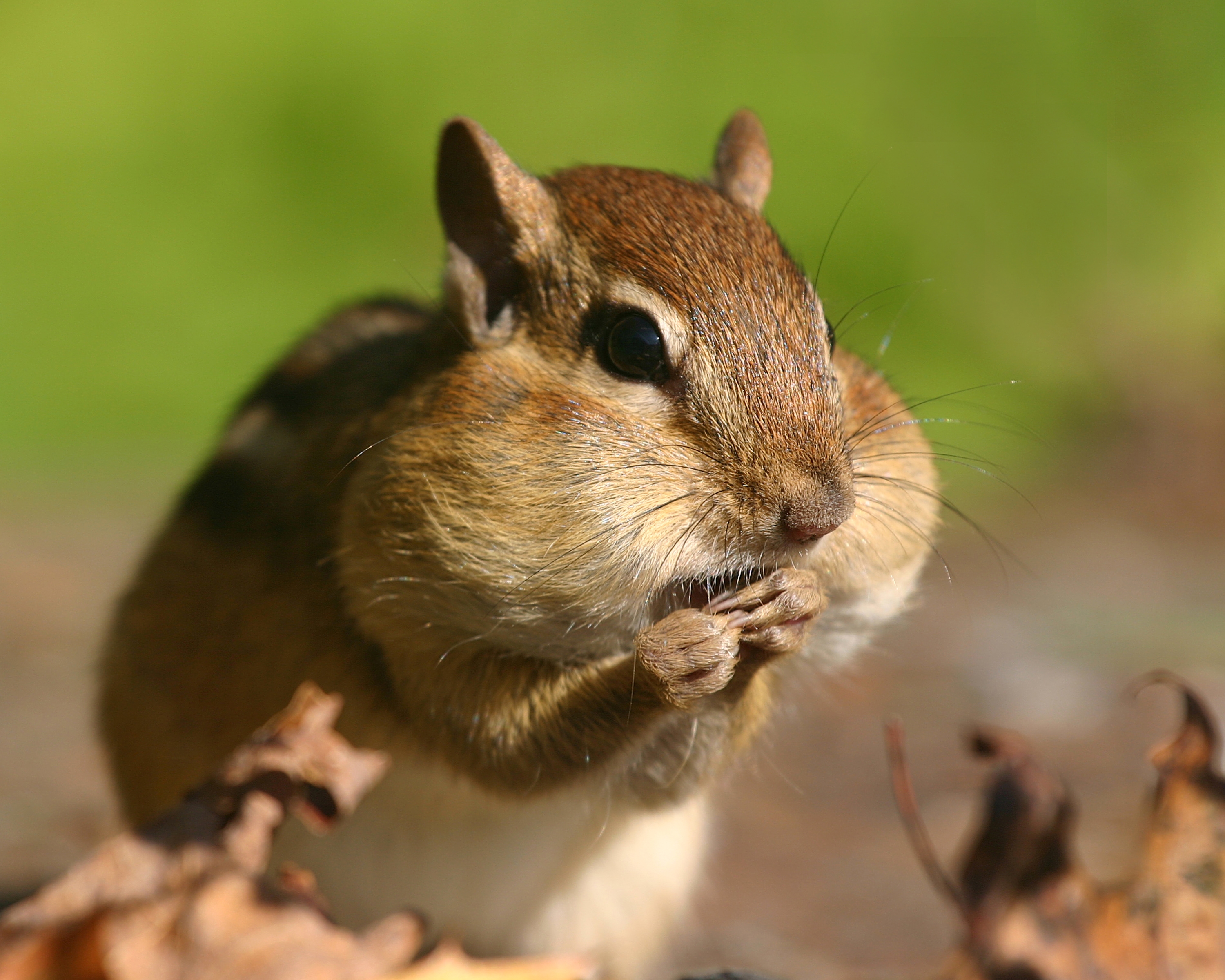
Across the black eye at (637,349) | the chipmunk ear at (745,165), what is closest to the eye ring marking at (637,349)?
the black eye at (637,349)

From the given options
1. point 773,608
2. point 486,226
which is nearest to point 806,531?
point 773,608

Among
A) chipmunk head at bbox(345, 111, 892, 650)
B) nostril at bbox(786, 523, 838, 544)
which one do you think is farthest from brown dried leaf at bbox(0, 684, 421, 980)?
nostril at bbox(786, 523, 838, 544)

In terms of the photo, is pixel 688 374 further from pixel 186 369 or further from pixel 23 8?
pixel 23 8

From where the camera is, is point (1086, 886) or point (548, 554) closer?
point (548, 554)

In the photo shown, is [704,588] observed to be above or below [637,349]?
below

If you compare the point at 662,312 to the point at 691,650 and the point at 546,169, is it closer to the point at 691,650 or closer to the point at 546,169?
the point at 691,650

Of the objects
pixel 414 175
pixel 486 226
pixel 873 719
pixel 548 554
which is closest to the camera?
pixel 548 554

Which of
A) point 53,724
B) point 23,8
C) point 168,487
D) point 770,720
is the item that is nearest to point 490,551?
point 770,720
